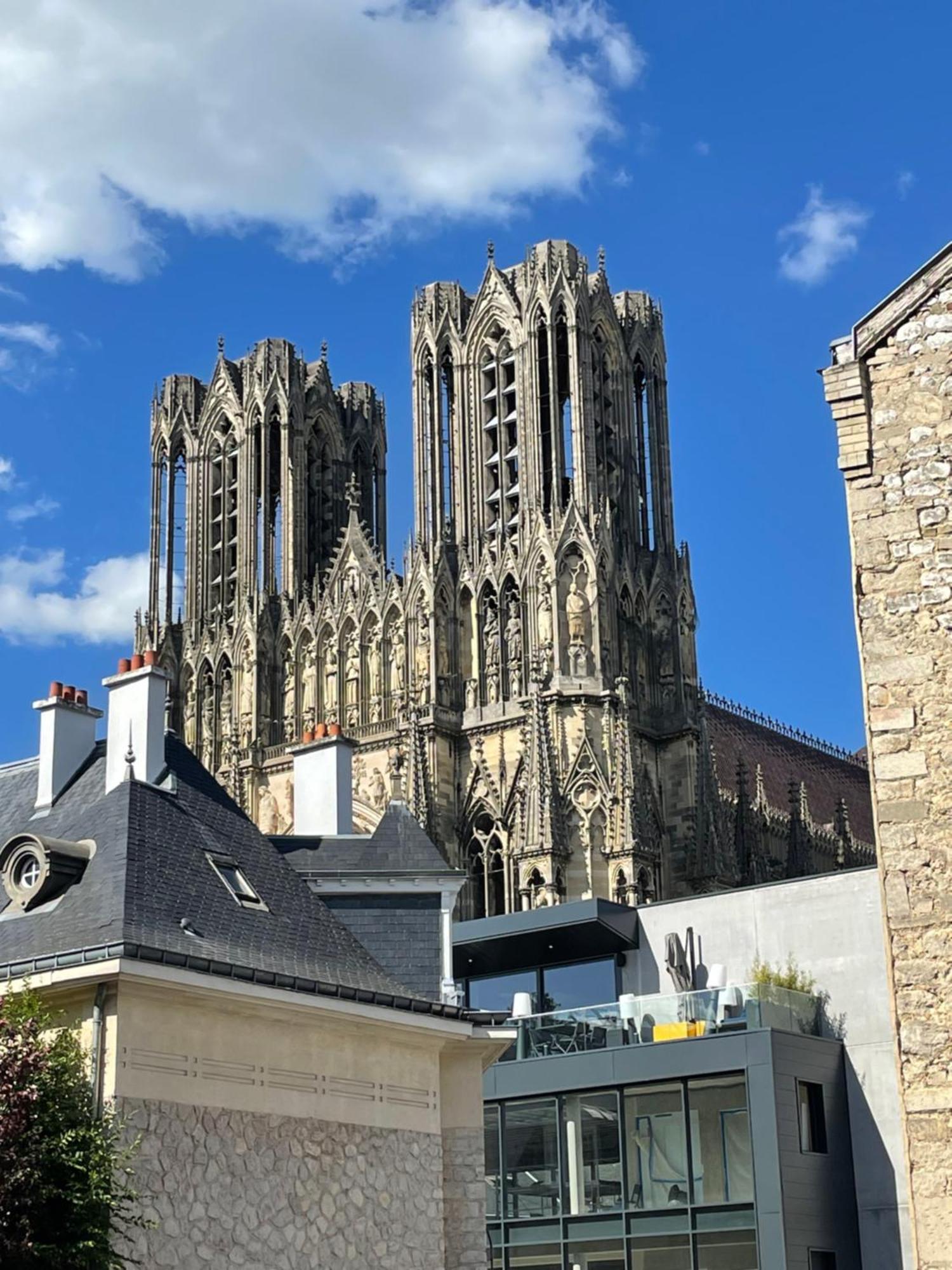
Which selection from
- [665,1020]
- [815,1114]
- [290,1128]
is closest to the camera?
[290,1128]

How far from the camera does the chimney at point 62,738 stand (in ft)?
69.1

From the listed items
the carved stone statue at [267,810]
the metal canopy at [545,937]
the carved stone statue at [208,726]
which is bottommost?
the metal canopy at [545,937]

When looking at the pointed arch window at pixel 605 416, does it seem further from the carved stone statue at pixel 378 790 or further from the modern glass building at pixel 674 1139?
the modern glass building at pixel 674 1139

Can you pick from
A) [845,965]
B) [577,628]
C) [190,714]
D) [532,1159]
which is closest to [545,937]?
[532,1159]

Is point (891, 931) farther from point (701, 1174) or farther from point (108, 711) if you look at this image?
point (701, 1174)

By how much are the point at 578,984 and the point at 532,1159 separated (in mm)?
4763

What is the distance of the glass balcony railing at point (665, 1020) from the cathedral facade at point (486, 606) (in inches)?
650

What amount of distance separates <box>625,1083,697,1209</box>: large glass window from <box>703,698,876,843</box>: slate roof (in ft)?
113

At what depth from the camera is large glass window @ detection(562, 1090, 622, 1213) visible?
2920 centimetres

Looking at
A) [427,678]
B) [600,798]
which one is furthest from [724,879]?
[427,678]

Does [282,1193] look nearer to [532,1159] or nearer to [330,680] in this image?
[532,1159]

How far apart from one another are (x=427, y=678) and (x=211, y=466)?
14.8 m

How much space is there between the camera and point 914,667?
13633 millimetres

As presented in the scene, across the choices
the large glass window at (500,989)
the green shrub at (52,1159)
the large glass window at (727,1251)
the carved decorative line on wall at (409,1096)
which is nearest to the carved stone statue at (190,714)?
the large glass window at (500,989)
